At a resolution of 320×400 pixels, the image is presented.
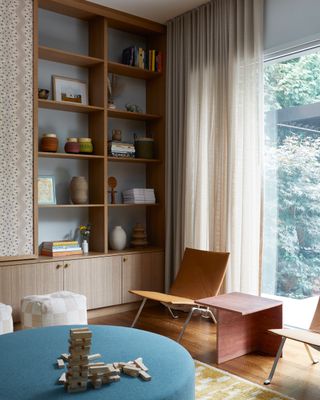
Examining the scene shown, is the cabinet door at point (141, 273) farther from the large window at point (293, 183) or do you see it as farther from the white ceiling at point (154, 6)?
the white ceiling at point (154, 6)

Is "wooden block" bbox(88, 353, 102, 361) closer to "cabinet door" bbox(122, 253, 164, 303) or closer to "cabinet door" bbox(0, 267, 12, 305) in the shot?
"cabinet door" bbox(0, 267, 12, 305)

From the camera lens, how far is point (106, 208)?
4750mm

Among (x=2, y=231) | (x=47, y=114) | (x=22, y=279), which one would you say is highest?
(x=47, y=114)

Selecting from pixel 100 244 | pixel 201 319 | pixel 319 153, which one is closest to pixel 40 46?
pixel 100 244

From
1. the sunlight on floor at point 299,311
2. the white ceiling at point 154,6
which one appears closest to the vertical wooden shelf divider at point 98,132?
the white ceiling at point 154,6

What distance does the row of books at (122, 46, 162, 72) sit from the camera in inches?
198

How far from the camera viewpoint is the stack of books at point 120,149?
4879 millimetres

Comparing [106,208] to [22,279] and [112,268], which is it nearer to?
[112,268]

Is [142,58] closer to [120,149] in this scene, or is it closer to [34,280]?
[120,149]

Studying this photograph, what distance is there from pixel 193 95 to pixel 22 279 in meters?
2.40

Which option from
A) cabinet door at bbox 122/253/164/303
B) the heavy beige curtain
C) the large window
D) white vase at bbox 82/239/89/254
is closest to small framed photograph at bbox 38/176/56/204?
white vase at bbox 82/239/89/254

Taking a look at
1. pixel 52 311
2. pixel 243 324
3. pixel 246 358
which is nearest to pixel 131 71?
pixel 52 311

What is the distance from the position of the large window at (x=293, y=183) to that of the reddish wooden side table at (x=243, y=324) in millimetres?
565

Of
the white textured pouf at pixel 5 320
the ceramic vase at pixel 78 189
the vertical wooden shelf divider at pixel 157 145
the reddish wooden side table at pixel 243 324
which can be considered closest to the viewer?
the white textured pouf at pixel 5 320
